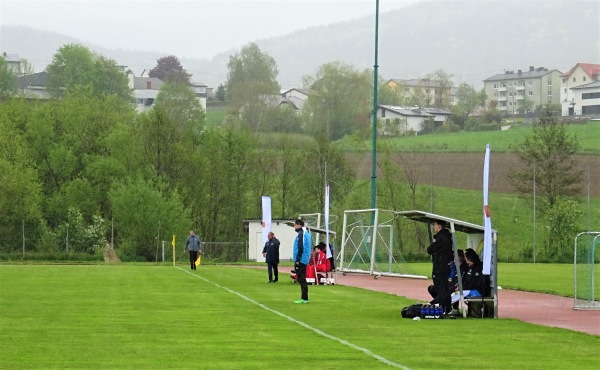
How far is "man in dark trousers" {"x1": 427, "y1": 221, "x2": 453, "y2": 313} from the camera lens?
2427 cm

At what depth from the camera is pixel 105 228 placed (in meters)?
82.5

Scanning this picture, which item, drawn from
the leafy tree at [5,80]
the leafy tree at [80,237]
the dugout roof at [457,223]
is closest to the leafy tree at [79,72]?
the leafy tree at [5,80]

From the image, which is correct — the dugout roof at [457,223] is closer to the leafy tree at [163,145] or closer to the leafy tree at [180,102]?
the leafy tree at [163,145]

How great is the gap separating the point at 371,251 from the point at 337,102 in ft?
371

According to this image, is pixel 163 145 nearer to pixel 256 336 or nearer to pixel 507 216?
pixel 507 216

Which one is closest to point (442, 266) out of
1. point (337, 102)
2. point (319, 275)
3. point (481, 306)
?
point (481, 306)

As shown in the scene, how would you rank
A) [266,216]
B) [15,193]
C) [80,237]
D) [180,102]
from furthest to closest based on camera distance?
[180,102]
[15,193]
[80,237]
[266,216]

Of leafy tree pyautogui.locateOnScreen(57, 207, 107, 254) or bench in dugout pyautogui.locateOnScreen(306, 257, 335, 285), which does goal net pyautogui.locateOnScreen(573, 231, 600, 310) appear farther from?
leafy tree pyautogui.locateOnScreen(57, 207, 107, 254)

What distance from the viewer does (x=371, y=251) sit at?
48.8 m

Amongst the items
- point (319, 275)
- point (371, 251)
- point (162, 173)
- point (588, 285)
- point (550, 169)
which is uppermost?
point (550, 169)

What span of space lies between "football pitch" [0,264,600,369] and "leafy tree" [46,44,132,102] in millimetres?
126049

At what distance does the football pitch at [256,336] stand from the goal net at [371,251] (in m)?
15.9

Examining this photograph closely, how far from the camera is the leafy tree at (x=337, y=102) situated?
159250 mm

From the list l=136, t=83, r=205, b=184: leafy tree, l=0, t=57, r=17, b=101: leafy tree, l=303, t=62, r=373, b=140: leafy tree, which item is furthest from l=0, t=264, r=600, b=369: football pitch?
l=303, t=62, r=373, b=140: leafy tree
